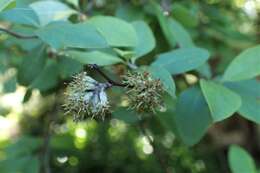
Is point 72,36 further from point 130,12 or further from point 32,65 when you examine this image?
point 130,12

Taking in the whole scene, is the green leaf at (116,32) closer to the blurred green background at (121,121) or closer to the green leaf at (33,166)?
the blurred green background at (121,121)

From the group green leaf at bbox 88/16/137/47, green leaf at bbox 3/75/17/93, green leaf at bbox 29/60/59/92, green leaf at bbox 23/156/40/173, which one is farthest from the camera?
green leaf at bbox 23/156/40/173

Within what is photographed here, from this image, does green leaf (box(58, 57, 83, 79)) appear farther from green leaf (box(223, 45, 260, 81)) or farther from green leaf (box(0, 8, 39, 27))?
green leaf (box(223, 45, 260, 81))

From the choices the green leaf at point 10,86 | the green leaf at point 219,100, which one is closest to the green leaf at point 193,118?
the green leaf at point 219,100

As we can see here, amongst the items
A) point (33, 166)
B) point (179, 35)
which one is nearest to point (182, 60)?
point (179, 35)

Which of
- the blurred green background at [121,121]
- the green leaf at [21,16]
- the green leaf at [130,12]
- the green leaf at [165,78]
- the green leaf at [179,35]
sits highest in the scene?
the green leaf at [21,16]

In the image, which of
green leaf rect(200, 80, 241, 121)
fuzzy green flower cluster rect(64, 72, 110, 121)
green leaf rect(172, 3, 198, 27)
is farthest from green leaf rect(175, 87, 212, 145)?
green leaf rect(172, 3, 198, 27)

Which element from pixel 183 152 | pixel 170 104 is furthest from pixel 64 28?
pixel 183 152
